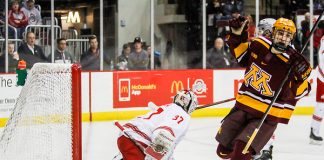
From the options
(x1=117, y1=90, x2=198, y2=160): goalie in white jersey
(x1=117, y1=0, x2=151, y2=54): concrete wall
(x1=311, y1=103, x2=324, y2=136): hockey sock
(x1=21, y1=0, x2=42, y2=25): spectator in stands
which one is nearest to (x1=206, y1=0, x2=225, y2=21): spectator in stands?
(x1=117, y1=0, x2=151, y2=54): concrete wall

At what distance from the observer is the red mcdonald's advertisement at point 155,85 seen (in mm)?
9367

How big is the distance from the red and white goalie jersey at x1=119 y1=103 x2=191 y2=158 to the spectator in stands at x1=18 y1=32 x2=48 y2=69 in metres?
5.59

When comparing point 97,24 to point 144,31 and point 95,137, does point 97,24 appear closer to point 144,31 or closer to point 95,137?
point 144,31

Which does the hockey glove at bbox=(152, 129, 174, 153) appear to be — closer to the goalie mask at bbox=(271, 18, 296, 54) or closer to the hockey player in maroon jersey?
the hockey player in maroon jersey

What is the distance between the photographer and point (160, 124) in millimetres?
3840

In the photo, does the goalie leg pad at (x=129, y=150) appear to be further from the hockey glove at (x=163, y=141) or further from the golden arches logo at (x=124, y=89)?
the golden arches logo at (x=124, y=89)

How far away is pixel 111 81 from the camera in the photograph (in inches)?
365

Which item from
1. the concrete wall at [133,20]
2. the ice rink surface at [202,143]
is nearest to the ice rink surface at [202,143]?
the ice rink surface at [202,143]

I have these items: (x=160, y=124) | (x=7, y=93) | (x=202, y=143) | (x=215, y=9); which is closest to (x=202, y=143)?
(x=202, y=143)

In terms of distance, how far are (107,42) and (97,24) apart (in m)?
0.28

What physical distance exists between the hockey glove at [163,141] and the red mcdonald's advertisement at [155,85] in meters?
5.52

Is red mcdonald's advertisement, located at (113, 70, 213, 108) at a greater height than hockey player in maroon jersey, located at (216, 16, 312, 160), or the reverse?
hockey player in maroon jersey, located at (216, 16, 312, 160)

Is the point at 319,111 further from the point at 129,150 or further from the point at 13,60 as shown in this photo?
the point at 13,60

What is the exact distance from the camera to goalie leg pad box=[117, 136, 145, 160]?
3951 mm
